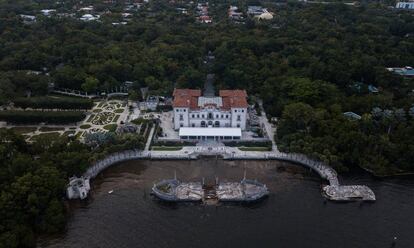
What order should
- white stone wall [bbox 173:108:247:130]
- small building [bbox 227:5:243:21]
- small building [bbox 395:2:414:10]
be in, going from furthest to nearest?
small building [bbox 395:2:414:10]
small building [bbox 227:5:243:21]
white stone wall [bbox 173:108:247:130]

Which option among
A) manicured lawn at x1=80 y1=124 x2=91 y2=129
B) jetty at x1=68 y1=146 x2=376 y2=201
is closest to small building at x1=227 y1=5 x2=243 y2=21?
manicured lawn at x1=80 y1=124 x2=91 y2=129

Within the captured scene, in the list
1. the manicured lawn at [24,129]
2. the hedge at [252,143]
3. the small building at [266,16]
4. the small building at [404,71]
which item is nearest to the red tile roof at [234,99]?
the hedge at [252,143]

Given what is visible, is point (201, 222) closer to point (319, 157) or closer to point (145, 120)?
point (319, 157)

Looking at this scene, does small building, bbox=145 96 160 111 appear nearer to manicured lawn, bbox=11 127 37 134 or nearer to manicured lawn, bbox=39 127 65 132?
manicured lawn, bbox=39 127 65 132

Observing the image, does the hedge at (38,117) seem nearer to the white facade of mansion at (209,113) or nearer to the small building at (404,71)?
the white facade of mansion at (209,113)

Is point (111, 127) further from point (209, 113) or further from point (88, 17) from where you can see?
point (88, 17)

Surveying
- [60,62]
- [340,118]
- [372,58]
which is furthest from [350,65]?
[60,62]
